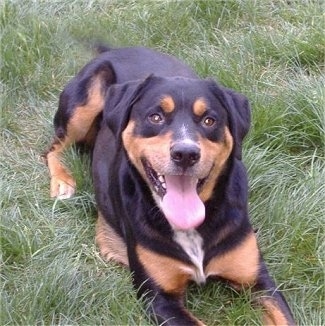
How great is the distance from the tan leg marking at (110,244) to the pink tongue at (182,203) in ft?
2.16

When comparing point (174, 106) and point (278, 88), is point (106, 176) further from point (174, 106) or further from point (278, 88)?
point (278, 88)

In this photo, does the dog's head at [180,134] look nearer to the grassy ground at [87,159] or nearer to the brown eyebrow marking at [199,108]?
the brown eyebrow marking at [199,108]

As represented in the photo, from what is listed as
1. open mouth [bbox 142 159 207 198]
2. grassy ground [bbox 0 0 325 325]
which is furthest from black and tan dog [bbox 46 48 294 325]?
grassy ground [bbox 0 0 325 325]

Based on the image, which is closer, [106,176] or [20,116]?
[106,176]

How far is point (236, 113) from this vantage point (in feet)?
13.7

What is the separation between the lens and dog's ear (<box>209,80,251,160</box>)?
4145 mm

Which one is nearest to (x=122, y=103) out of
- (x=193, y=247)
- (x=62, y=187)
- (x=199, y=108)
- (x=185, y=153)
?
(x=199, y=108)

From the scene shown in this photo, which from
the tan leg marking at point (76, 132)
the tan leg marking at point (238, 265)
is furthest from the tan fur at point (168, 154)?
the tan leg marking at point (76, 132)

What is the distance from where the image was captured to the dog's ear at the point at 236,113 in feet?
13.6

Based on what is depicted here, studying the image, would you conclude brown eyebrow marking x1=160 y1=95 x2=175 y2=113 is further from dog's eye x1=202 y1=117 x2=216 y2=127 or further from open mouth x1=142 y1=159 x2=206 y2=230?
open mouth x1=142 y1=159 x2=206 y2=230

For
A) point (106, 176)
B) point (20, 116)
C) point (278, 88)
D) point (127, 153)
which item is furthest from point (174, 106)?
point (20, 116)

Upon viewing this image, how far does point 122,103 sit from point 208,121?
468 millimetres

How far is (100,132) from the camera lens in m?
5.32

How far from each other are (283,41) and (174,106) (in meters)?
2.42
